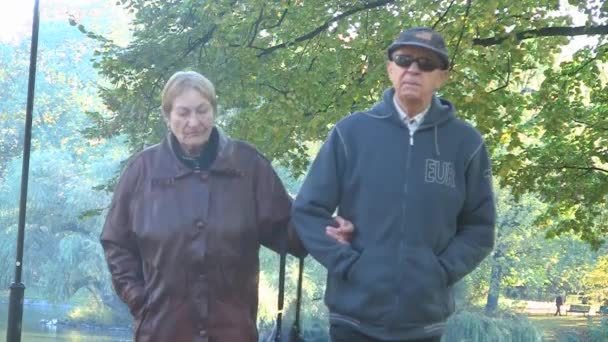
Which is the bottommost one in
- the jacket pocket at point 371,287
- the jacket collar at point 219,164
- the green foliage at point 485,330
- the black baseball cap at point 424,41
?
the green foliage at point 485,330

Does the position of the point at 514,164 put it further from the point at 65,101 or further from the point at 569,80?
the point at 65,101

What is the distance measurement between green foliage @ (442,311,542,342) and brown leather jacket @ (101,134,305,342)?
22.3 meters

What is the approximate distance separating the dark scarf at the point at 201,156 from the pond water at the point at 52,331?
25398 millimetres

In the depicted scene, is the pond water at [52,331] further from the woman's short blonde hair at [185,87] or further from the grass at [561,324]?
the woman's short blonde hair at [185,87]

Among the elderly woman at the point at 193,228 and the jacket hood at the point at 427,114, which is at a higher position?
the jacket hood at the point at 427,114

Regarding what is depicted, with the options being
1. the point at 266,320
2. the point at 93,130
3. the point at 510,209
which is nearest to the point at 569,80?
the point at 93,130

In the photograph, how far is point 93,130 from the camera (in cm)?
1273

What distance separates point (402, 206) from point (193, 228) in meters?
0.68

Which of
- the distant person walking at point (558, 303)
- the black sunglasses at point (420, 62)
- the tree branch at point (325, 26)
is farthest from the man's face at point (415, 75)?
the distant person walking at point (558, 303)

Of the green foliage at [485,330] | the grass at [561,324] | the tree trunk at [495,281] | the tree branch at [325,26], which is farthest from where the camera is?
the tree trunk at [495,281]

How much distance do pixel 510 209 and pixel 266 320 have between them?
9045 millimetres

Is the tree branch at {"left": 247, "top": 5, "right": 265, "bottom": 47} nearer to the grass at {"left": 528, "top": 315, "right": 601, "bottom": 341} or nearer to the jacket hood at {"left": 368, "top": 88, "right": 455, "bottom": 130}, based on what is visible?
the jacket hood at {"left": 368, "top": 88, "right": 455, "bottom": 130}

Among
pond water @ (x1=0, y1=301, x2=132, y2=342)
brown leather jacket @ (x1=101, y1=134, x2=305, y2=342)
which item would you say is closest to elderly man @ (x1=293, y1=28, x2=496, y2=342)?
brown leather jacket @ (x1=101, y1=134, x2=305, y2=342)

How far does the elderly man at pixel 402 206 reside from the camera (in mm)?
2869
